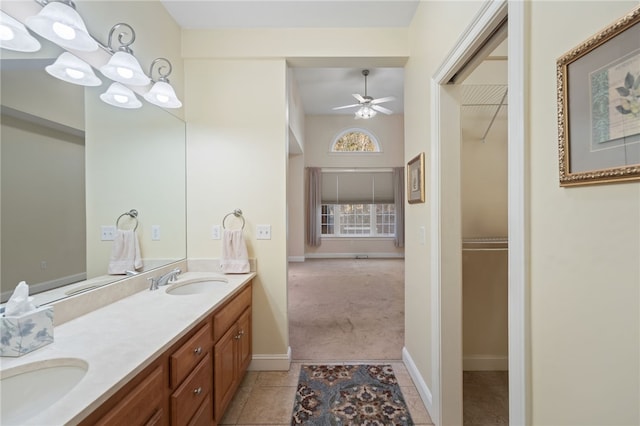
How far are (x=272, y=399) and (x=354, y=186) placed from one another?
582 centimetres

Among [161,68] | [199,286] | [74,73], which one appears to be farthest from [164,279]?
[161,68]

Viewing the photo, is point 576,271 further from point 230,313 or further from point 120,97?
point 120,97

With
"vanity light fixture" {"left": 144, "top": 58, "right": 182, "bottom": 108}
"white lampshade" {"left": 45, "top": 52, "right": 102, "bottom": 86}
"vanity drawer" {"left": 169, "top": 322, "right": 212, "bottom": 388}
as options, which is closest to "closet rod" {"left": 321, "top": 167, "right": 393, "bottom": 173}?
"vanity light fixture" {"left": 144, "top": 58, "right": 182, "bottom": 108}

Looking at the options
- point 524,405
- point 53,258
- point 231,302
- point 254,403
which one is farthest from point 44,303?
point 524,405

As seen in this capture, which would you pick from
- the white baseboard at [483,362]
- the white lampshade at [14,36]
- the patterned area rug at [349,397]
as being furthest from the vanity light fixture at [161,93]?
the white baseboard at [483,362]

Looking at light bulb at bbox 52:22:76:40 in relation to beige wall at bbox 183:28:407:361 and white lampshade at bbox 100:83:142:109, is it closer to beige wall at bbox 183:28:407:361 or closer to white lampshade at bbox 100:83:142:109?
white lampshade at bbox 100:83:142:109

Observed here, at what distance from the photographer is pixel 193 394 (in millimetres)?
1240

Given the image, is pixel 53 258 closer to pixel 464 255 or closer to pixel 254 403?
pixel 254 403

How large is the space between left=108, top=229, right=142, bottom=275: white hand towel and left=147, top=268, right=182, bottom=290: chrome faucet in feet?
0.47

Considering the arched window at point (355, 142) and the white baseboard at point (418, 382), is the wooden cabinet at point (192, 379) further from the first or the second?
the arched window at point (355, 142)

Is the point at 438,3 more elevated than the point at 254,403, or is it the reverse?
the point at 438,3

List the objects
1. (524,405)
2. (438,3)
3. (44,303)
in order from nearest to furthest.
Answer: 1. (524,405)
2. (44,303)
3. (438,3)

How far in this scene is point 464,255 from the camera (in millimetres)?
2146

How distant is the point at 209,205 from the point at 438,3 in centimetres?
220
